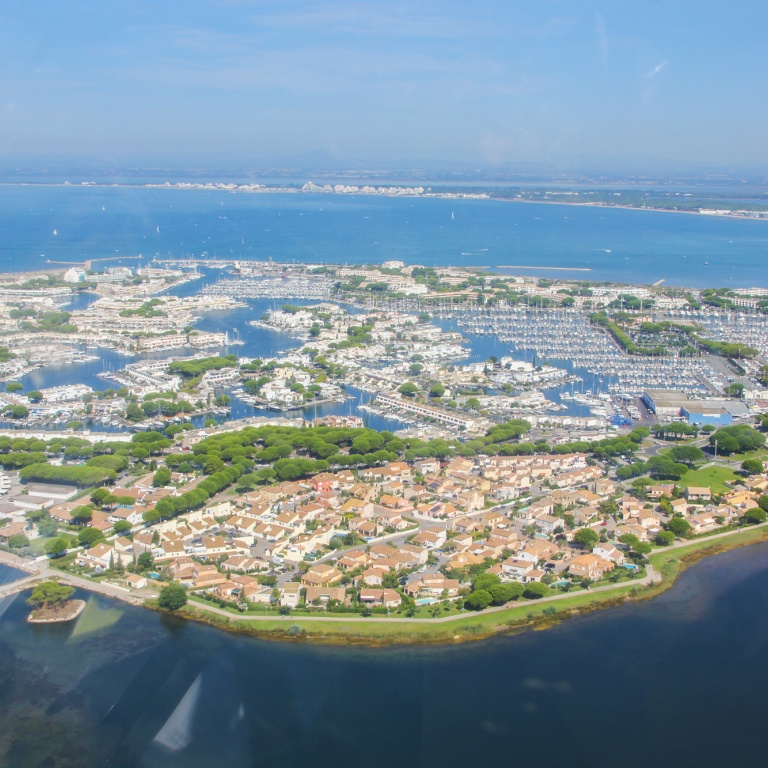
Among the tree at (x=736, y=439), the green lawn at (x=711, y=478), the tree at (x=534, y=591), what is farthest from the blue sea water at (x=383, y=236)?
the tree at (x=534, y=591)

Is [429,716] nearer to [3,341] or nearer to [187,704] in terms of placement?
[187,704]

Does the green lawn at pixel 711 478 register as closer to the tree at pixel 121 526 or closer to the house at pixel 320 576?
the house at pixel 320 576

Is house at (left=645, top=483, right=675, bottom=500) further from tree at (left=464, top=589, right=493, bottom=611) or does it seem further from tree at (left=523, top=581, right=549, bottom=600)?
tree at (left=464, top=589, right=493, bottom=611)

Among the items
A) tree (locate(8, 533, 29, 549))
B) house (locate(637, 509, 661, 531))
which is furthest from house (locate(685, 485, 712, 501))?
tree (locate(8, 533, 29, 549))

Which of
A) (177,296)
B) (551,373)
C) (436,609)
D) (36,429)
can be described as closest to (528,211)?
(177,296)

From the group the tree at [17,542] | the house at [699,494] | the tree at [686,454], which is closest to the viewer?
the tree at [17,542]

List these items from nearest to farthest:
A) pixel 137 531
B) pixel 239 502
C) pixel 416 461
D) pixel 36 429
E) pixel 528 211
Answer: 1. pixel 137 531
2. pixel 239 502
3. pixel 416 461
4. pixel 36 429
5. pixel 528 211

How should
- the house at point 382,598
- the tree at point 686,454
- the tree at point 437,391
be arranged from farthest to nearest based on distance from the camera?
the tree at point 437,391
the tree at point 686,454
the house at point 382,598
